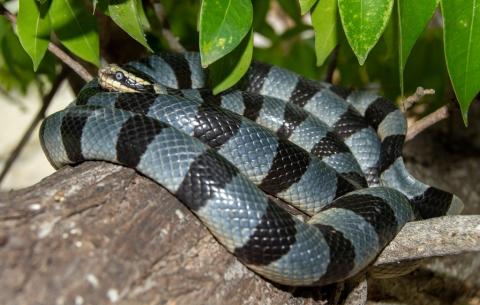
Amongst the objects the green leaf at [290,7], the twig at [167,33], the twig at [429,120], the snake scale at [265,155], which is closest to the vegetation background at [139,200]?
the snake scale at [265,155]

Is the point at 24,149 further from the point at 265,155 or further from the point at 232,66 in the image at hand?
the point at 232,66

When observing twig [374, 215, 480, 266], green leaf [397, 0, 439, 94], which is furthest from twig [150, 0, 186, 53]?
green leaf [397, 0, 439, 94]

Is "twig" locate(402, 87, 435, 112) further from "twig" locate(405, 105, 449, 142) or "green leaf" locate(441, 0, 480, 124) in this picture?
"green leaf" locate(441, 0, 480, 124)

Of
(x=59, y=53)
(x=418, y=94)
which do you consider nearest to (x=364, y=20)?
(x=418, y=94)

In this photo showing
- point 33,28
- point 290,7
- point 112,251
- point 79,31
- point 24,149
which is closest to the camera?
point 112,251

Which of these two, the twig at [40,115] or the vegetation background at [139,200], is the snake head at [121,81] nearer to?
the vegetation background at [139,200]

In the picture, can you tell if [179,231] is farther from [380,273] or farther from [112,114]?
[380,273]

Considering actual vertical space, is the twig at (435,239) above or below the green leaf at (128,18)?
below
